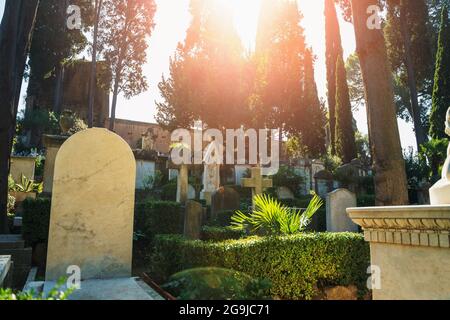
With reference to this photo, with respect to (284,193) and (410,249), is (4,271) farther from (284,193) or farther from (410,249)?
(284,193)

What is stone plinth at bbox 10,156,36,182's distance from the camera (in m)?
13.4

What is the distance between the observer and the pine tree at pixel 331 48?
25.4m

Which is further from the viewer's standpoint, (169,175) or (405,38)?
(405,38)

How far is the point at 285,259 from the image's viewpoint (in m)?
5.09

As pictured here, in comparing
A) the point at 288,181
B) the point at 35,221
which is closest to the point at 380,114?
the point at 35,221

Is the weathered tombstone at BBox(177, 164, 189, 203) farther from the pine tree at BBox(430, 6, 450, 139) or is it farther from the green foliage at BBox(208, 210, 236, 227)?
the pine tree at BBox(430, 6, 450, 139)

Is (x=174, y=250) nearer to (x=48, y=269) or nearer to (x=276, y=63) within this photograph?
(x=48, y=269)

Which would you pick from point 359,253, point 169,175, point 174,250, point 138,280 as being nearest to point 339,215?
point 359,253

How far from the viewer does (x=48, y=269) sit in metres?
4.17

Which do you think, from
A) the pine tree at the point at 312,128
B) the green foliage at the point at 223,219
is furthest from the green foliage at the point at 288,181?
the green foliage at the point at 223,219

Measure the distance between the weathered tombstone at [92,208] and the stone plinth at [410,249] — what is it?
9.68 feet

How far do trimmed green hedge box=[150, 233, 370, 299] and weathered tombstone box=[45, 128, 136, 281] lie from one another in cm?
79

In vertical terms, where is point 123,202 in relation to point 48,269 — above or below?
above

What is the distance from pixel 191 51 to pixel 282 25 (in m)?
7.92
